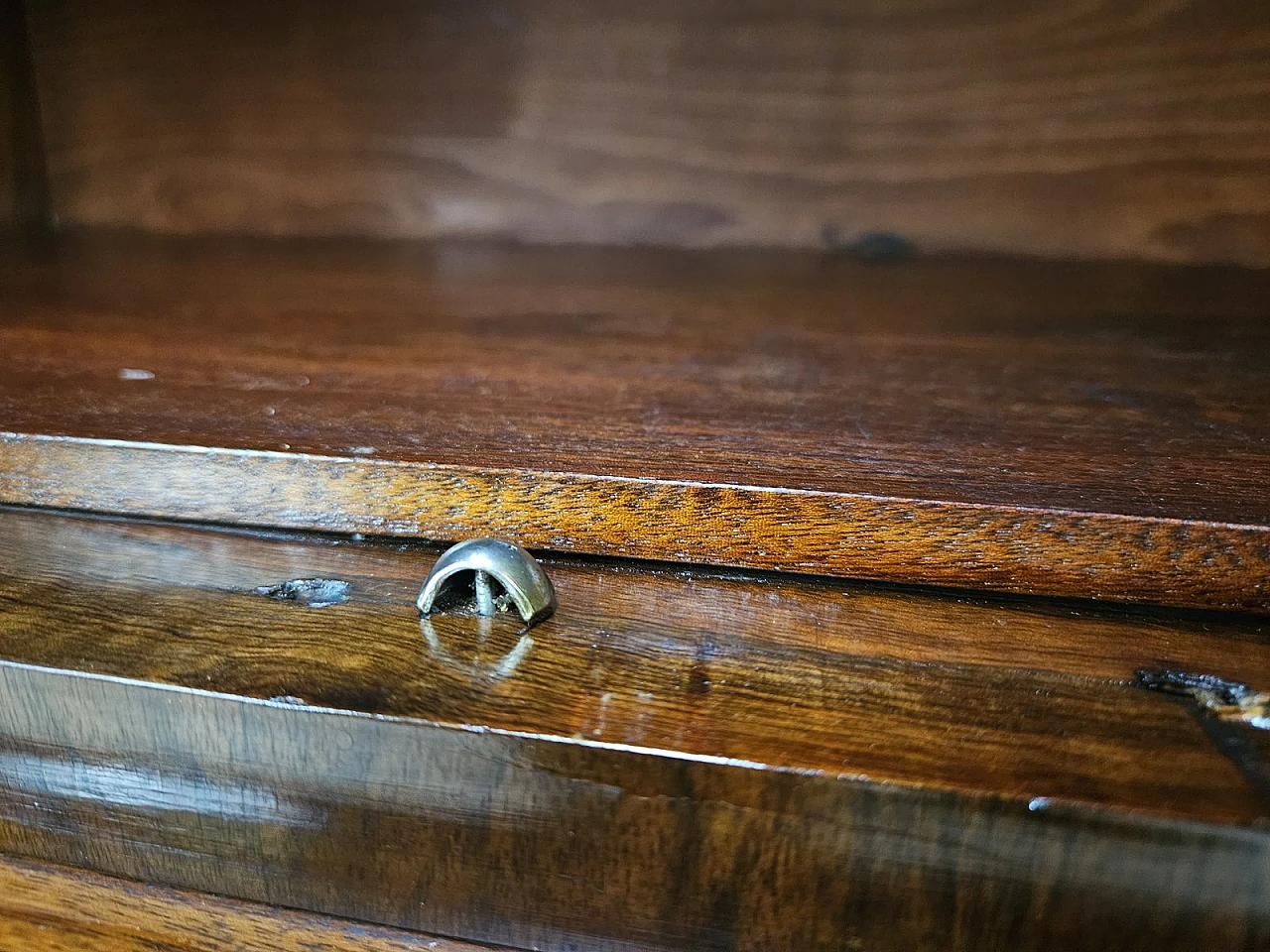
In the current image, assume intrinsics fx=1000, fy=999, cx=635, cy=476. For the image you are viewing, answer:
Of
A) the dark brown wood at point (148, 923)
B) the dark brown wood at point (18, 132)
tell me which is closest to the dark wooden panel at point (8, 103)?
the dark brown wood at point (18, 132)

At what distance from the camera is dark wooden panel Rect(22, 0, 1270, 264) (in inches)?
39.8

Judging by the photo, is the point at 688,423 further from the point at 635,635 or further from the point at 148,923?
the point at 148,923

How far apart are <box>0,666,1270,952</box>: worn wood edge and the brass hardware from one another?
6 centimetres

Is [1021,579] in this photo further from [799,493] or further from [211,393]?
[211,393]

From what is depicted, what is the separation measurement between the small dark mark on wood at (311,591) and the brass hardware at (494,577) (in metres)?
0.04

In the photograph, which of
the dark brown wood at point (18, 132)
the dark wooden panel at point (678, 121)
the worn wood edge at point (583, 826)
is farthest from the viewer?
the dark brown wood at point (18, 132)

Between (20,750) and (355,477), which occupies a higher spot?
(355,477)

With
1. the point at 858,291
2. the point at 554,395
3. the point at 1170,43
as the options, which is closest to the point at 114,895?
the point at 554,395

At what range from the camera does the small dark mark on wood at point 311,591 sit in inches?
14.8

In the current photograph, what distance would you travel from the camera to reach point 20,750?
0.36 m

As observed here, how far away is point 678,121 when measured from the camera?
3.58 feet

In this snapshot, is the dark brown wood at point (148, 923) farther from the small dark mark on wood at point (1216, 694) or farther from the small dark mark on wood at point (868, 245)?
the small dark mark on wood at point (868, 245)

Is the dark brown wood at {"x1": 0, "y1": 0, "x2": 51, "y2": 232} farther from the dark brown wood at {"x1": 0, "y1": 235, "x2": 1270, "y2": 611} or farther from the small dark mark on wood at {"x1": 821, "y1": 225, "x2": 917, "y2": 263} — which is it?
the small dark mark on wood at {"x1": 821, "y1": 225, "x2": 917, "y2": 263}

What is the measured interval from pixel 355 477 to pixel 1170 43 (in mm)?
966
